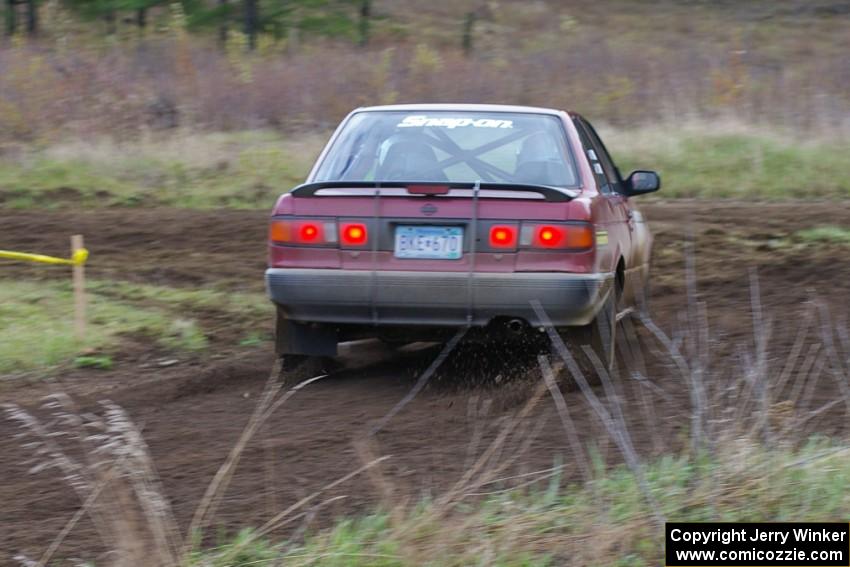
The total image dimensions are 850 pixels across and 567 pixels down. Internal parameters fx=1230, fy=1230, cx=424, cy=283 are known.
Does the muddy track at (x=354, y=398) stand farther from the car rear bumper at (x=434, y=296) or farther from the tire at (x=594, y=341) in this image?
the car rear bumper at (x=434, y=296)

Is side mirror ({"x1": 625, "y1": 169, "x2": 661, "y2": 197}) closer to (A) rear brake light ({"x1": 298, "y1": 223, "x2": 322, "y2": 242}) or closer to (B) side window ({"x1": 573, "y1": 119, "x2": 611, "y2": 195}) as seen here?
(B) side window ({"x1": 573, "y1": 119, "x2": 611, "y2": 195})

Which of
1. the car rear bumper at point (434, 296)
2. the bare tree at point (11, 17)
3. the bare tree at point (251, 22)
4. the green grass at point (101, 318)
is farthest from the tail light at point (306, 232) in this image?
the bare tree at point (11, 17)

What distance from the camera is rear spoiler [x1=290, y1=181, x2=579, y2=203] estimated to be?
608 centimetres

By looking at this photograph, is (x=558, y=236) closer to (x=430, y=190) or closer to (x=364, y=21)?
(x=430, y=190)

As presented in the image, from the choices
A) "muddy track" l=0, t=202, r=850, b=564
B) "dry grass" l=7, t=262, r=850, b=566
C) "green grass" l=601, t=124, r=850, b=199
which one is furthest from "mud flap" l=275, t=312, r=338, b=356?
"green grass" l=601, t=124, r=850, b=199

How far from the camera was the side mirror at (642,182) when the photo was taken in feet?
24.4

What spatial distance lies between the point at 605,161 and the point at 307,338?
228 cm

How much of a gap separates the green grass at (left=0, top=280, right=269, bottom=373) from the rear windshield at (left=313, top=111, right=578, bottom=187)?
189 cm

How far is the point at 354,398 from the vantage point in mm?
6320

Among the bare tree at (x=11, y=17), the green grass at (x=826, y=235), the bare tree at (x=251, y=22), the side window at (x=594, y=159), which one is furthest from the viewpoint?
the bare tree at (x=11, y=17)

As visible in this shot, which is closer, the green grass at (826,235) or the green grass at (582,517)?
the green grass at (582,517)

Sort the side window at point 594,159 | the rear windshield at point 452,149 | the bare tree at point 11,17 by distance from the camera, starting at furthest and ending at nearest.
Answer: the bare tree at point 11,17 < the side window at point 594,159 < the rear windshield at point 452,149

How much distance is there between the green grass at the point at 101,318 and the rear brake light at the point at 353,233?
2.08 metres

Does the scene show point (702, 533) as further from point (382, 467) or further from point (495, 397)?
point (495, 397)
